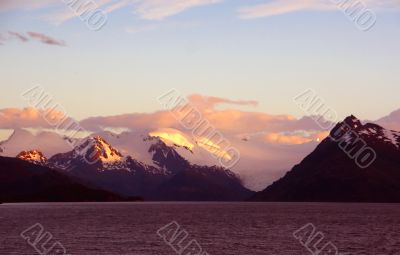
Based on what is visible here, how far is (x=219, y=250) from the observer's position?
15425 centimetres

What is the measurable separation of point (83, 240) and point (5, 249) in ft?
90.7

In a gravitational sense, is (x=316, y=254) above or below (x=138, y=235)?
below

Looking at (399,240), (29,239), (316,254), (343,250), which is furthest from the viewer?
(399,240)

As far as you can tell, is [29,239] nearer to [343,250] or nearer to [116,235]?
[116,235]

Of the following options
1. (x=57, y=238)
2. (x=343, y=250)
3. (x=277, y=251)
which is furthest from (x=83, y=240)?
(x=343, y=250)

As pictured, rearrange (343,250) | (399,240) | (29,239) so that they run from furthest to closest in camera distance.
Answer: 1. (399,240)
2. (29,239)
3. (343,250)

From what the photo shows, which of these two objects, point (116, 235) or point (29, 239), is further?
point (116, 235)

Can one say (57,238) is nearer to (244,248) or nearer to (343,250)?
(244,248)

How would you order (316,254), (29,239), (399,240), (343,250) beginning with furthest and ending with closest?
1. (399,240)
2. (29,239)
3. (343,250)
4. (316,254)

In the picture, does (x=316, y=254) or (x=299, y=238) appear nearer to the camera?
(x=316, y=254)

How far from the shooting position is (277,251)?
506 ft

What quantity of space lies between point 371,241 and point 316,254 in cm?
4063

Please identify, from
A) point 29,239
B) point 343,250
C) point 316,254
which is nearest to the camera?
point 316,254

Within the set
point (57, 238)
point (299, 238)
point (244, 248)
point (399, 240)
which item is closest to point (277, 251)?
point (244, 248)
